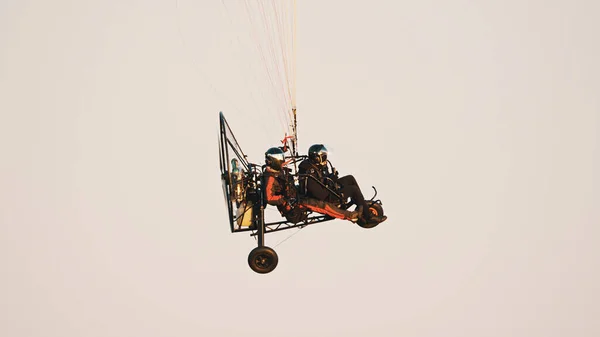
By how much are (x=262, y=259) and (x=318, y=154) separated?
10.1 feet

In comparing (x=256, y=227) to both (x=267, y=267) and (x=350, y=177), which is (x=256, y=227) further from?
(x=350, y=177)

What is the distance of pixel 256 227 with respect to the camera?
23750 millimetres

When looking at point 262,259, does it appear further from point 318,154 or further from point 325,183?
point 318,154

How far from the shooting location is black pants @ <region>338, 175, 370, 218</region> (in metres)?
23.9

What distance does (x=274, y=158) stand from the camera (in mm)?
23094

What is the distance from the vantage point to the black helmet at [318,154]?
23.6 meters

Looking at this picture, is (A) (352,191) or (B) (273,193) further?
(A) (352,191)

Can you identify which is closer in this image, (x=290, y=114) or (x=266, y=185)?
(x=266, y=185)

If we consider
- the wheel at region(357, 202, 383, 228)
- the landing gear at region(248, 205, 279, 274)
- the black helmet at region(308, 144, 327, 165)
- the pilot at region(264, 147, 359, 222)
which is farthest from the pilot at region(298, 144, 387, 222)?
the landing gear at region(248, 205, 279, 274)

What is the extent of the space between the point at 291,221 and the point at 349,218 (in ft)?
5.01

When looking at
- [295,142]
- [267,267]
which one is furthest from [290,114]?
[267,267]

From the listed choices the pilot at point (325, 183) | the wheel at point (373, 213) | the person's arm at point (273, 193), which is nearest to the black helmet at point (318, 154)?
the pilot at point (325, 183)

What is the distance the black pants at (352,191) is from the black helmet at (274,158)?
69.8 inches

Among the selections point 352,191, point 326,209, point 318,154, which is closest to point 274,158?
point 318,154
